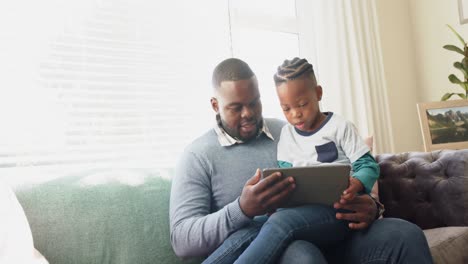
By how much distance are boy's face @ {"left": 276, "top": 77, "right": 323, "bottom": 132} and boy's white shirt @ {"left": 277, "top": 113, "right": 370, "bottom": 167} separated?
4 centimetres

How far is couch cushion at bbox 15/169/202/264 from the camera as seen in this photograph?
4.40ft

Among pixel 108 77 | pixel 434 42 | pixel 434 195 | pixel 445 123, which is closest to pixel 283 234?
pixel 434 195

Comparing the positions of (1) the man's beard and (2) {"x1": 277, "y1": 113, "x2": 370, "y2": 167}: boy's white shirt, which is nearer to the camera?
(2) {"x1": 277, "y1": 113, "x2": 370, "y2": 167}: boy's white shirt

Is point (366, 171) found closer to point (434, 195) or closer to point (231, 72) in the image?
point (434, 195)

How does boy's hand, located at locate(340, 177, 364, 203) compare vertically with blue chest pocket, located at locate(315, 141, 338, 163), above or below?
below

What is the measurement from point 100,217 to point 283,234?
2.03 feet

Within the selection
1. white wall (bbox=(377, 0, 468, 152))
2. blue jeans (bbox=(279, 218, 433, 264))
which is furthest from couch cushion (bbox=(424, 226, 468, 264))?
white wall (bbox=(377, 0, 468, 152))

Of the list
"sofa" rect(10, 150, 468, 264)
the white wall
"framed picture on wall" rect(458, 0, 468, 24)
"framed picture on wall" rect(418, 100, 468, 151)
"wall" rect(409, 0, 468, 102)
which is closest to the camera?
"sofa" rect(10, 150, 468, 264)

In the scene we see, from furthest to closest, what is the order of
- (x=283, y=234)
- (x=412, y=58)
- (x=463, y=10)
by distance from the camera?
(x=412, y=58), (x=463, y=10), (x=283, y=234)

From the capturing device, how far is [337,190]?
3.75 ft

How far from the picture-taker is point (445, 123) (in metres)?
2.51

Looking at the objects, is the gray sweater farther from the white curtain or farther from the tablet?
the white curtain

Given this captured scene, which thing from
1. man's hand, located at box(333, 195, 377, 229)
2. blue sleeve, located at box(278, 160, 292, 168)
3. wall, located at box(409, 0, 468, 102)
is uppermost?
wall, located at box(409, 0, 468, 102)

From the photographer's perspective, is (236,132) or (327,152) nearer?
(327,152)
